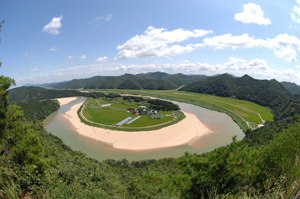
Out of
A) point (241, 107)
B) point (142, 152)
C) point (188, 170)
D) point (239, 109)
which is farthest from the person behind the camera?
point (241, 107)

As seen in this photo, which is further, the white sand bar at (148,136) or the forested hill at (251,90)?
the forested hill at (251,90)

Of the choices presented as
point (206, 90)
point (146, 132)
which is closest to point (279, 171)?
point (146, 132)

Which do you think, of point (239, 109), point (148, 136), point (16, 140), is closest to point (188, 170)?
point (16, 140)

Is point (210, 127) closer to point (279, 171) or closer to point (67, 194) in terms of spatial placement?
point (279, 171)

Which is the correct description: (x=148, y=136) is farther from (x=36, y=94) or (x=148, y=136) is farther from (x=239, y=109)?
(x=36, y=94)

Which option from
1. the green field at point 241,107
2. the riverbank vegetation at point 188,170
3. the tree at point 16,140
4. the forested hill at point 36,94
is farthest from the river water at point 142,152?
the forested hill at point 36,94

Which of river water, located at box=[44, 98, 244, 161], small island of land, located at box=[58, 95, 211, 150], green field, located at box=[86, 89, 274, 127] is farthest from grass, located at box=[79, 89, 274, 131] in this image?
small island of land, located at box=[58, 95, 211, 150]

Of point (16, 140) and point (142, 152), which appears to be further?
point (142, 152)

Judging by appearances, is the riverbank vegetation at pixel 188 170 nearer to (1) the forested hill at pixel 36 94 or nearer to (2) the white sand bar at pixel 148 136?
(2) the white sand bar at pixel 148 136
